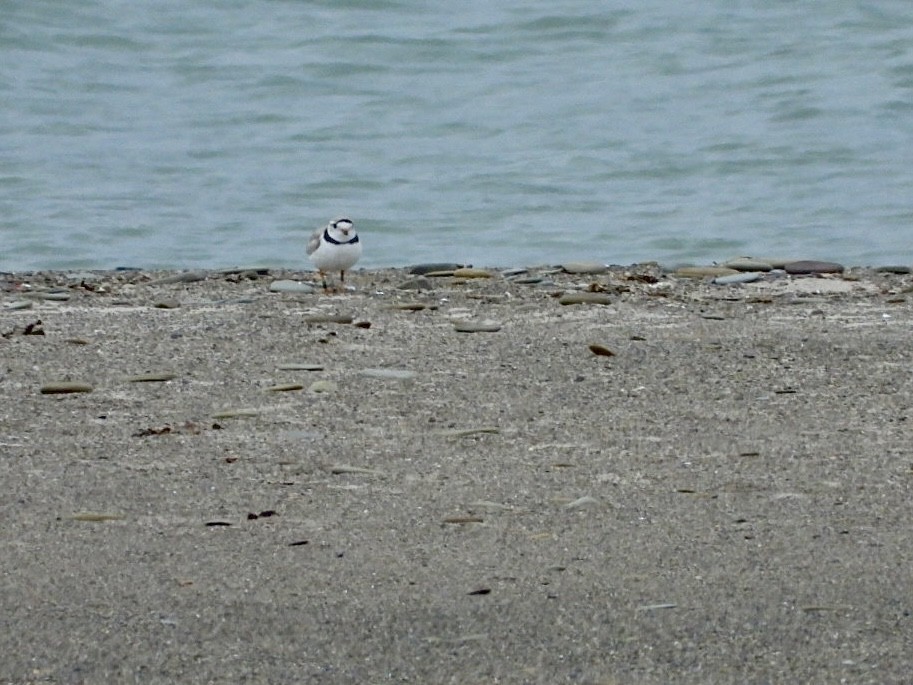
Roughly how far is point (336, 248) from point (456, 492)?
172 inches

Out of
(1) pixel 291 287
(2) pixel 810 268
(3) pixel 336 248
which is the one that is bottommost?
A: (2) pixel 810 268

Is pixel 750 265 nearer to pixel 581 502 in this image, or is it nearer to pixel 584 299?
pixel 584 299

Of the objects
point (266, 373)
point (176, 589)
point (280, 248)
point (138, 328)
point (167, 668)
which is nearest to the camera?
point (167, 668)

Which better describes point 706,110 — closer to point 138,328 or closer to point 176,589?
point 138,328

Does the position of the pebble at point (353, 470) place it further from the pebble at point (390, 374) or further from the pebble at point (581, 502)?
the pebble at point (390, 374)

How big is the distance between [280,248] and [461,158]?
4.34 metres

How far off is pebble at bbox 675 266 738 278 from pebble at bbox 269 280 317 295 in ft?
7.39

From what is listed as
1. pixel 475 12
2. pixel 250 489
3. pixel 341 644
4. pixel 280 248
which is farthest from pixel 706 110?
pixel 341 644

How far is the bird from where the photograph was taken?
29.5 ft

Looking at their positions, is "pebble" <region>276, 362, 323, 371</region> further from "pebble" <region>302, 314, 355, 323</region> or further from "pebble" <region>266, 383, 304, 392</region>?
"pebble" <region>302, 314, 355, 323</region>

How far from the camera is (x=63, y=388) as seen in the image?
6.09 metres

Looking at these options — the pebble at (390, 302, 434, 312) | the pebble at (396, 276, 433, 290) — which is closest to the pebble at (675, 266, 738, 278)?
the pebble at (396, 276, 433, 290)

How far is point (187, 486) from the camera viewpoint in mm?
4844

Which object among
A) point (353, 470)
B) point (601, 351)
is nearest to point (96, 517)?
point (353, 470)
